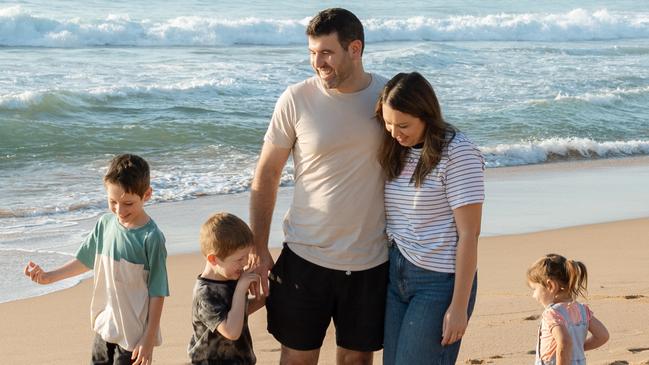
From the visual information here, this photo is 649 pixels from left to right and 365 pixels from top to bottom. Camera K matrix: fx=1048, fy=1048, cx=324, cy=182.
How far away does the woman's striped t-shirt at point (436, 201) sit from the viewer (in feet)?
12.2

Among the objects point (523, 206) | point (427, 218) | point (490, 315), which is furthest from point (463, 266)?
point (523, 206)

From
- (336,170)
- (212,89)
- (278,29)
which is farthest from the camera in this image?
(278,29)

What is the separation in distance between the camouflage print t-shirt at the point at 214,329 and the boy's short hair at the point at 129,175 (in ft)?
1.35

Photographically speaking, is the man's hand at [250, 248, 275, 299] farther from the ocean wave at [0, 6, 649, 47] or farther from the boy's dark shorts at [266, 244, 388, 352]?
the ocean wave at [0, 6, 649, 47]

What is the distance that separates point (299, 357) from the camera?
13.6ft

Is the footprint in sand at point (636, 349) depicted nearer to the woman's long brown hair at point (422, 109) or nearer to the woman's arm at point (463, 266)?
the woman's arm at point (463, 266)

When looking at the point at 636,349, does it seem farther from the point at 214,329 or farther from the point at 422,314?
the point at 214,329

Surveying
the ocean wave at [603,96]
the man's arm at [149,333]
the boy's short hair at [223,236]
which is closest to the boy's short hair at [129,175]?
the boy's short hair at [223,236]

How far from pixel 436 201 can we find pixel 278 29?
23959 mm

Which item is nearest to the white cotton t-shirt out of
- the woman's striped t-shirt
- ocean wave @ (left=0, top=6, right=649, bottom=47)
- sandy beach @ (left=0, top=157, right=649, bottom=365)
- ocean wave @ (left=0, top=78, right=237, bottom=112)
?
the woman's striped t-shirt

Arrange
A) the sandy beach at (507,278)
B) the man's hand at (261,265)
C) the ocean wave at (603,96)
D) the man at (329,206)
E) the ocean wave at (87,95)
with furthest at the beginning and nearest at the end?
the ocean wave at (603,96) < the ocean wave at (87,95) < the sandy beach at (507,278) < the man's hand at (261,265) < the man at (329,206)

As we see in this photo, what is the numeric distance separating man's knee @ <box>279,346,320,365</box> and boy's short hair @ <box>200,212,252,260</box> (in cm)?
54

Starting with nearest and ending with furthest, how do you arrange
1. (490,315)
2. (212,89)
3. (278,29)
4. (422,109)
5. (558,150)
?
1. (422,109)
2. (490,315)
3. (558,150)
4. (212,89)
5. (278,29)

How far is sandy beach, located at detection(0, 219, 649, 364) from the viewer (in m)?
5.61
